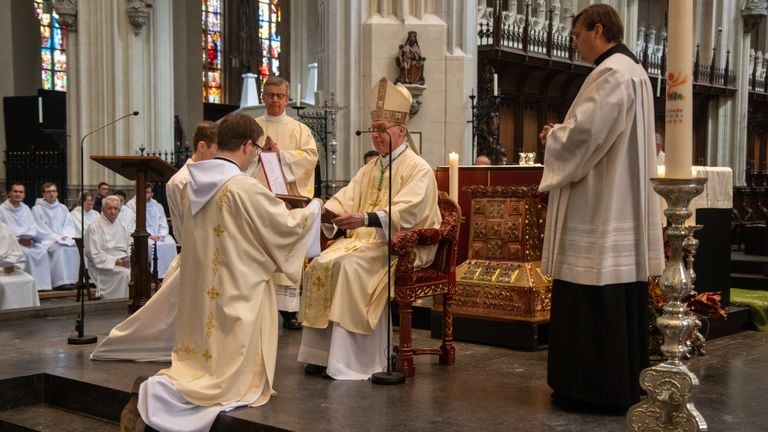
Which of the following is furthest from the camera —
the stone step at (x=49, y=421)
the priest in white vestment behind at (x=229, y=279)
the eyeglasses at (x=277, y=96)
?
the eyeglasses at (x=277, y=96)

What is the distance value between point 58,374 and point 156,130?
33.5 ft

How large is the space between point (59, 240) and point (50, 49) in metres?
10.6

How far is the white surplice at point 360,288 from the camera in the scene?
4789 mm

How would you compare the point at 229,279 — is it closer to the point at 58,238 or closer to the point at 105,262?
the point at 105,262

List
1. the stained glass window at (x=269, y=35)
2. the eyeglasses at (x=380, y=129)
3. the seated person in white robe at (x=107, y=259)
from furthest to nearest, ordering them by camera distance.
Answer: the stained glass window at (x=269, y=35), the seated person in white robe at (x=107, y=259), the eyeglasses at (x=380, y=129)

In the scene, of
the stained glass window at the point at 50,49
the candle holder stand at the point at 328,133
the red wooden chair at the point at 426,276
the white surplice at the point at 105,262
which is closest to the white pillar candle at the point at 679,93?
the red wooden chair at the point at 426,276

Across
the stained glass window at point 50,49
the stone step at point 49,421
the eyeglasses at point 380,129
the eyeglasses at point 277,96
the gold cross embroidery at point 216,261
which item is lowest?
the stone step at point 49,421

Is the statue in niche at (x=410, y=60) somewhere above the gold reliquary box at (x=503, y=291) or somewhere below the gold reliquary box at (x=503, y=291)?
above

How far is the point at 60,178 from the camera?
1599 cm

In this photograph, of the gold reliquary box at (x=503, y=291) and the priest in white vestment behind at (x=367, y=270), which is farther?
the gold reliquary box at (x=503, y=291)

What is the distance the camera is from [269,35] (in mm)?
24625

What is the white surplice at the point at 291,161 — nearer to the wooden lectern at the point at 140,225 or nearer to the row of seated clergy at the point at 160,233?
the wooden lectern at the point at 140,225

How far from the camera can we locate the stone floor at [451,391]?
387cm

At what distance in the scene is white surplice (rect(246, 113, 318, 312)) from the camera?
6.20 metres
